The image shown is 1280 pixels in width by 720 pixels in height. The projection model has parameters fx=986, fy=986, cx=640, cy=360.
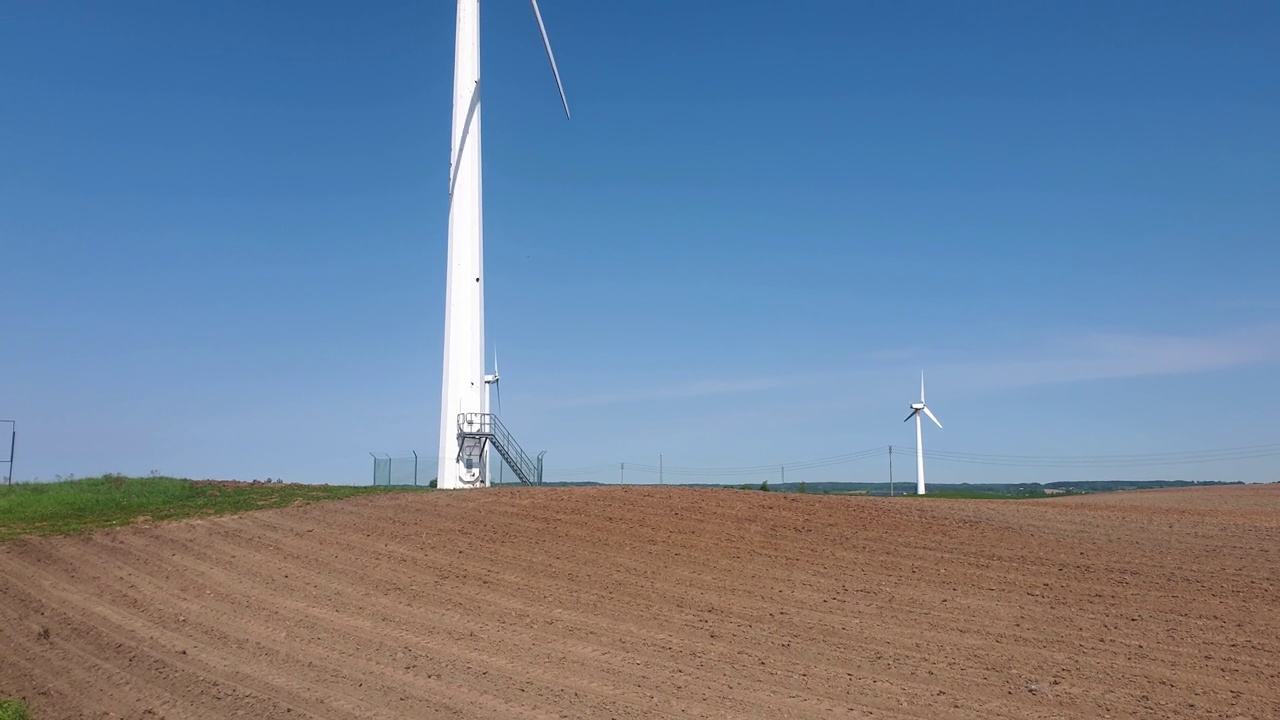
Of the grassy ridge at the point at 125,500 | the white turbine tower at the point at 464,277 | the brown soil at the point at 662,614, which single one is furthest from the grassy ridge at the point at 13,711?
the white turbine tower at the point at 464,277

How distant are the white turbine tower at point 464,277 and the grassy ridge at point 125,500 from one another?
349 centimetres

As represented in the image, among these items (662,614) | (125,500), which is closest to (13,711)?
(662,614)

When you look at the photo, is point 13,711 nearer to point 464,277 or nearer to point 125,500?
point 125,500

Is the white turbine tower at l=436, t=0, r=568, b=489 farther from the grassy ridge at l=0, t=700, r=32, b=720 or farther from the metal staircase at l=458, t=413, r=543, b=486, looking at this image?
the grassy ridge at l=0, t=700, r=32, b=720

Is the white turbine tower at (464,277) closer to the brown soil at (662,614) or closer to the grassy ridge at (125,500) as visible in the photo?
the grassy ridge at (125,500)

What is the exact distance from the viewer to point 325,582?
19188 millimetres

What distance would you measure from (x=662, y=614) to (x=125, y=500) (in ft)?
67.2

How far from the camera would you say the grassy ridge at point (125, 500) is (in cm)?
2516

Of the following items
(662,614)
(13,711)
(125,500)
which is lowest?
(13,711)

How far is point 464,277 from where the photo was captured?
34.9 m

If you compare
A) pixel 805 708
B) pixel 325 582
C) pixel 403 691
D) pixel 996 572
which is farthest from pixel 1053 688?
pixel 325 582

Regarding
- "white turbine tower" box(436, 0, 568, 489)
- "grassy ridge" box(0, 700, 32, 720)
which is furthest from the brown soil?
"white turbine tower" box(436, 0, 568, 489)

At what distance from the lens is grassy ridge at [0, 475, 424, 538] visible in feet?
82.5

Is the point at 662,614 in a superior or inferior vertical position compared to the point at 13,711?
superior
